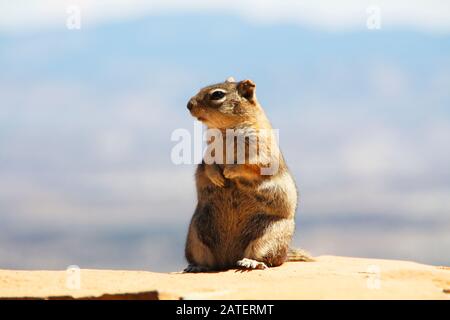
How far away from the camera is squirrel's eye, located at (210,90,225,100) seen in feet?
48.2

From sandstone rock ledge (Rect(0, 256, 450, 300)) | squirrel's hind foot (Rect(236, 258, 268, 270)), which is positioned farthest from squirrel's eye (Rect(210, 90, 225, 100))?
sandstone rock ledge (Rect(0, 256, 450, 300))

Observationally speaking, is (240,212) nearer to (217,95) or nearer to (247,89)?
(217,95)

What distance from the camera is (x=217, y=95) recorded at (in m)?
14.7

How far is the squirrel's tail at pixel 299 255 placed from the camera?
15641mm

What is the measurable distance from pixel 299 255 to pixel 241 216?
2354 millimetres

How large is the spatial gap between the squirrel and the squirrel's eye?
30 centimetres

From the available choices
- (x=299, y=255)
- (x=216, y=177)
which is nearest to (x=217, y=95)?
(x=216, y=177)

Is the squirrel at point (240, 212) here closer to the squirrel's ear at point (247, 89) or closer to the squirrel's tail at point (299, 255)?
the squirrel's ear at point (247, 89)

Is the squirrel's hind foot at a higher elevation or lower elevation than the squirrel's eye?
lower

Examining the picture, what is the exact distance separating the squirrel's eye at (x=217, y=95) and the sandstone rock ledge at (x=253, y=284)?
372cm

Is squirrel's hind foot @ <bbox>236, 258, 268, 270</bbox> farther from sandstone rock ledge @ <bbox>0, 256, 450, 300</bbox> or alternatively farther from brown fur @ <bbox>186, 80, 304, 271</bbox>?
sandstone rock ledge @ <bbox>0, 256, 450, 300</bbox>
